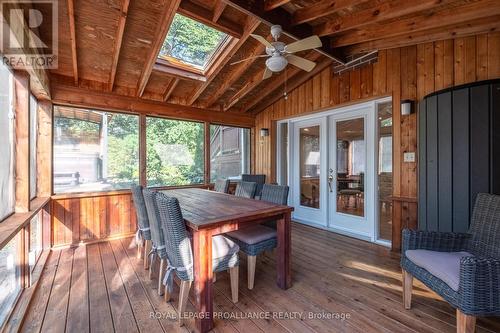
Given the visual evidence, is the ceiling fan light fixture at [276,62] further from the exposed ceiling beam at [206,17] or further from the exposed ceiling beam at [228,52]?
the exposed ceiling beam at [206,17]

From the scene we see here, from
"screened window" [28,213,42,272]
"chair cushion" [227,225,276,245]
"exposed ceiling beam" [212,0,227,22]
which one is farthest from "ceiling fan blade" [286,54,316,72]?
"screened window" [28,213,42,272]

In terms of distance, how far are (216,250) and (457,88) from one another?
115 inches

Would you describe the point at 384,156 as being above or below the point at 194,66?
below

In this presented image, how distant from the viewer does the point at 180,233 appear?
188 cm

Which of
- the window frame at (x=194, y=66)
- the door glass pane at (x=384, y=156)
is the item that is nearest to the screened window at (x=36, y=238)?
the window frame at (x=194, y=66)

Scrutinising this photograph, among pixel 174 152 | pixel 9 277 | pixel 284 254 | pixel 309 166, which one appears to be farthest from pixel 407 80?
pixel 9 277

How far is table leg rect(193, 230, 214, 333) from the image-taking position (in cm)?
184

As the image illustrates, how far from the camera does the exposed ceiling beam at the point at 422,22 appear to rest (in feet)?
7.86

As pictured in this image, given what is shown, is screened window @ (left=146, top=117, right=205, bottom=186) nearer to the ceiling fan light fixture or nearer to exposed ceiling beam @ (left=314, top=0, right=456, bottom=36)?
the ceiling fan light fixture

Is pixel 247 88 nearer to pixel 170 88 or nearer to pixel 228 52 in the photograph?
pixel 228 52

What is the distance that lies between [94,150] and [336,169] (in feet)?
14.0

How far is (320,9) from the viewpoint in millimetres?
2793

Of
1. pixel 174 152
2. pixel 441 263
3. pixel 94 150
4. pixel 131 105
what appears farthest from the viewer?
pixel 174 152

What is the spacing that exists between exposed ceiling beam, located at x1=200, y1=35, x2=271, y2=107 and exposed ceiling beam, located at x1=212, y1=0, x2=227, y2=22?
0.84m
